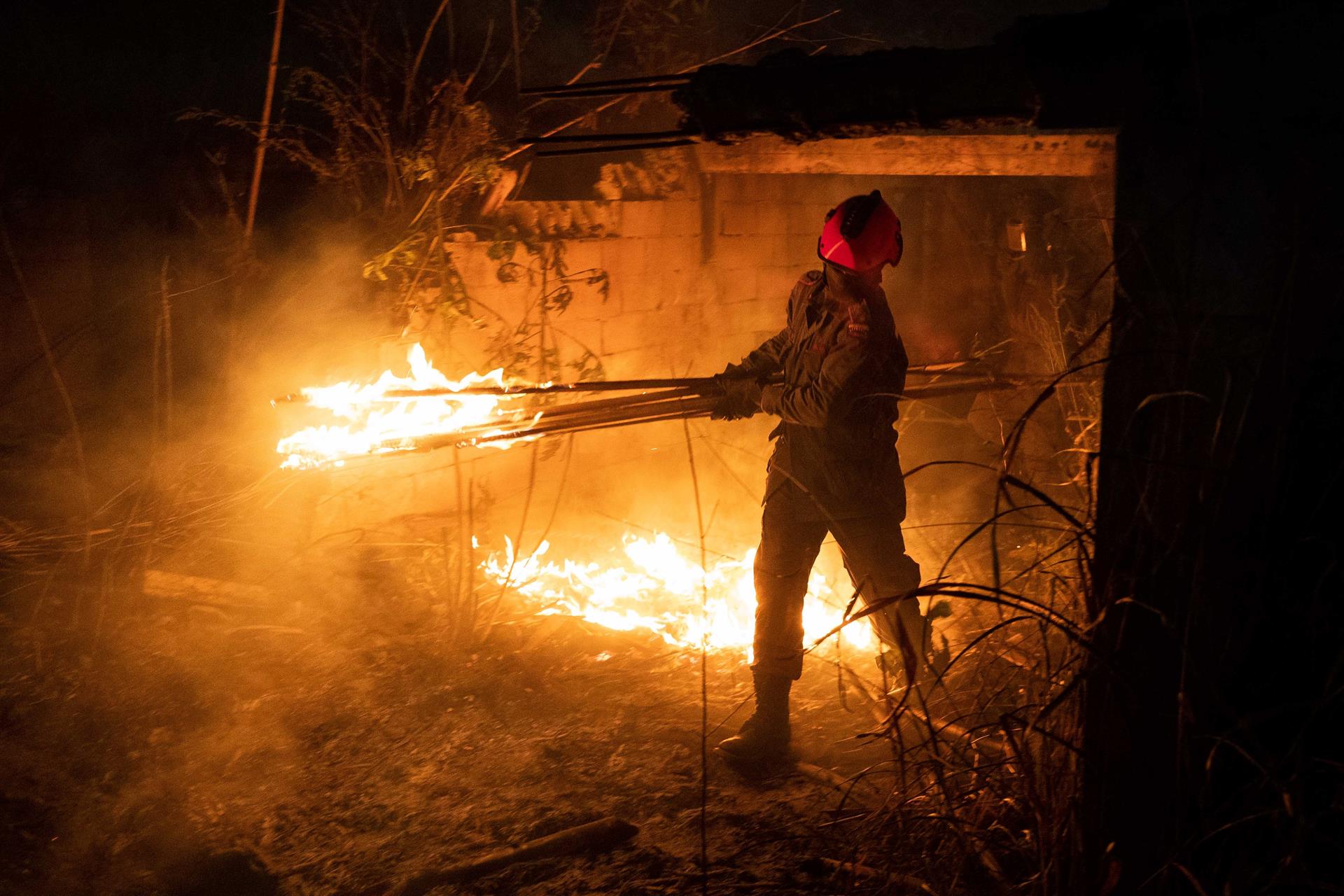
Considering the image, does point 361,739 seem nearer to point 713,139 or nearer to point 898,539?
point 898,539

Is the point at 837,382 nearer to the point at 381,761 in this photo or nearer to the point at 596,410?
the point at 596,410

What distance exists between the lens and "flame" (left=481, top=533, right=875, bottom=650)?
5.95 meters

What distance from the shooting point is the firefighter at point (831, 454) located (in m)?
4.24

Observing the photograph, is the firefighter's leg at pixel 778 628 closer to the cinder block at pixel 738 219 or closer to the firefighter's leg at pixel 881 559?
the firefighter's leg at pixel 881 559

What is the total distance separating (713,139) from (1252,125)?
161 cm

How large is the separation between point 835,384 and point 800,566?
0.94 meters

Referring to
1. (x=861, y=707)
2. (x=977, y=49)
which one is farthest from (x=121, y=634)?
(x=977, y=49)

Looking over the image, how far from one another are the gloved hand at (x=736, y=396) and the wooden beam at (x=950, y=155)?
1377 millimetres

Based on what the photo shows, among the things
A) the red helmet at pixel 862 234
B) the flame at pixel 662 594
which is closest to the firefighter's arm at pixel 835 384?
the red helmet at pixel 862 234

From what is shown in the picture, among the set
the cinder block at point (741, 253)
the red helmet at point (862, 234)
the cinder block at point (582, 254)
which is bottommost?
the red helmet at point (862, 234)

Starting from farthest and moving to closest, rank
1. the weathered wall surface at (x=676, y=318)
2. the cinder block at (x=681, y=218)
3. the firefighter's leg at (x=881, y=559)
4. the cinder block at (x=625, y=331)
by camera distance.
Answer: the cinder block at (x=681, y=218)
the cinder block at (x=625, y=331)
the weathered wall surface at (x=676, y=318)
the firefighter's leg at (x=881, y=559)

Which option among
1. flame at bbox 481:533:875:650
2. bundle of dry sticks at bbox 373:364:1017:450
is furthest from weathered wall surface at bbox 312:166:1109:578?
bundle of dry sticks at bbox 373:364:1017:450

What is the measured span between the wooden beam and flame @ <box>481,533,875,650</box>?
2826 mm

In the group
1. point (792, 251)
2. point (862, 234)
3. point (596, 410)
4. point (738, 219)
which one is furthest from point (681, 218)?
point (862, 234)
